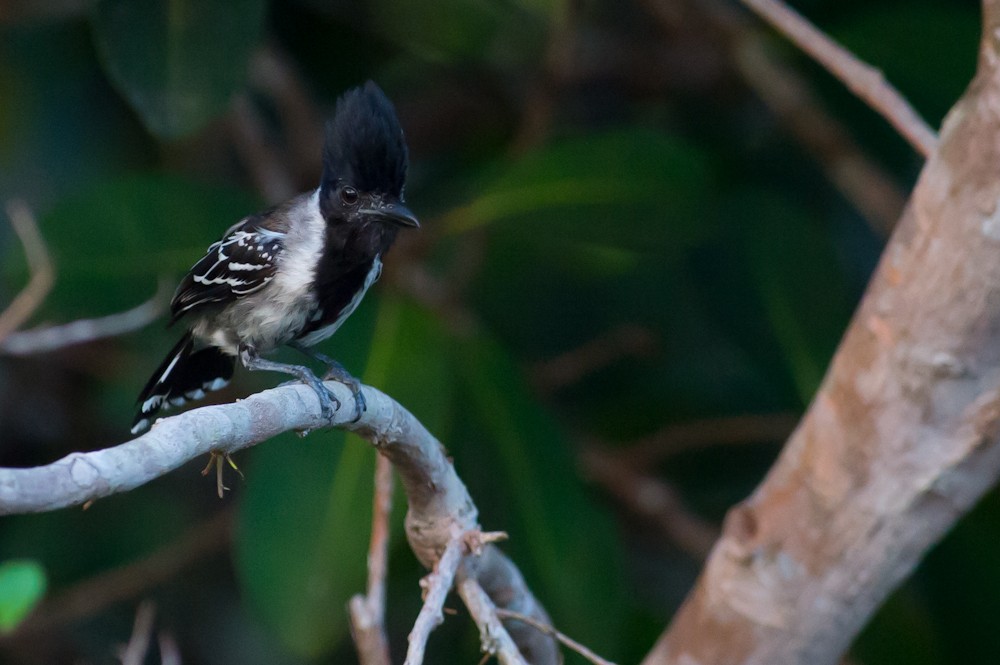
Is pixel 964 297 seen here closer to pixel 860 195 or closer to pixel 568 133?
pixel 860 195

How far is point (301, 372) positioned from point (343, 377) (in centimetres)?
9

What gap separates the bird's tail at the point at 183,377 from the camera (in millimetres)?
2754

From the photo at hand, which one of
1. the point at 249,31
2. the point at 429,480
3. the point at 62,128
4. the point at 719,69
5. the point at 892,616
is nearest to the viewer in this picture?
the point at 429,480

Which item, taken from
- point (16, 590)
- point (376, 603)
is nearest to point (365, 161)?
point (376, 603)

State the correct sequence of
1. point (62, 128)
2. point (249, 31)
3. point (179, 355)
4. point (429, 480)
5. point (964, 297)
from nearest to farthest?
point (429, 480) → point (964, 297) → point (179, 355) → point (249, 31) → point (62, 128)

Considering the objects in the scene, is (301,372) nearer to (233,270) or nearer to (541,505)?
(233,270)

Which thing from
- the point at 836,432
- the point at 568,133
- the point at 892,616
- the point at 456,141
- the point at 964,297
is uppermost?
the point at 964,297

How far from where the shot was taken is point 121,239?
3264 millimetres

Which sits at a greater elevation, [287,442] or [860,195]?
[860,195]

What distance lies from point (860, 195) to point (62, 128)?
9.18 ft

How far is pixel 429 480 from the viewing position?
2.12m

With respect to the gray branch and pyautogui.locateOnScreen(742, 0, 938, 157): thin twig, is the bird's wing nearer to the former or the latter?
the gray branch

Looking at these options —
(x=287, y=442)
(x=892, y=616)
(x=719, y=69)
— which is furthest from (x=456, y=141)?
(x=892, y=616)

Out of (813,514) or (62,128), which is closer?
(813,514)
